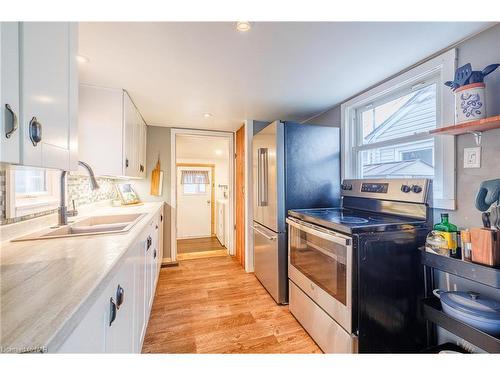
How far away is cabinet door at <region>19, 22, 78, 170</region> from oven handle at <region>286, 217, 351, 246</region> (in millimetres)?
1465

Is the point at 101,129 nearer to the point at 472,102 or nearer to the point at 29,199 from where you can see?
the point at 29,199

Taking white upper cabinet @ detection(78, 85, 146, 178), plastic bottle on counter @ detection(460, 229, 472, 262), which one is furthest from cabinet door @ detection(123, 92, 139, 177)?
plastic bottle on counter @ detection(460, 229, 472, 262)

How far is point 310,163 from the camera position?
2262 mm

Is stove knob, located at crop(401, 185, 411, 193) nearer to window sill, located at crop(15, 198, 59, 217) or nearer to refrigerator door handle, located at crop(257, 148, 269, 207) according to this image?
refrigerator door handle, located at crop(257, 148, 269, 207)

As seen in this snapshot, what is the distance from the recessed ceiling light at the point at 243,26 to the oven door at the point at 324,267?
130cm

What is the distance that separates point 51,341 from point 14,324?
0.39 feet

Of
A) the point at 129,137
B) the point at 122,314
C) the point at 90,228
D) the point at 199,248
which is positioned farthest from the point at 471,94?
the point at 199,248

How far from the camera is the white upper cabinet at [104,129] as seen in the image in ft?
6.34

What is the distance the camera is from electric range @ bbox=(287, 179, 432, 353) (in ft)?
4.18

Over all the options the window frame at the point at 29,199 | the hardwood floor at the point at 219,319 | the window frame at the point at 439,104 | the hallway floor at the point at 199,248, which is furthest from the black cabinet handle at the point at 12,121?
the hallway floor at the point at 199,248

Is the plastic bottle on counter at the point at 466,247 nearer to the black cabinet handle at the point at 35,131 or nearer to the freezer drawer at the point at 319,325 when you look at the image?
the freezer drawer at the point at 319,325

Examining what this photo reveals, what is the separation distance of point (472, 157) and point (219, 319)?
2.21 m
